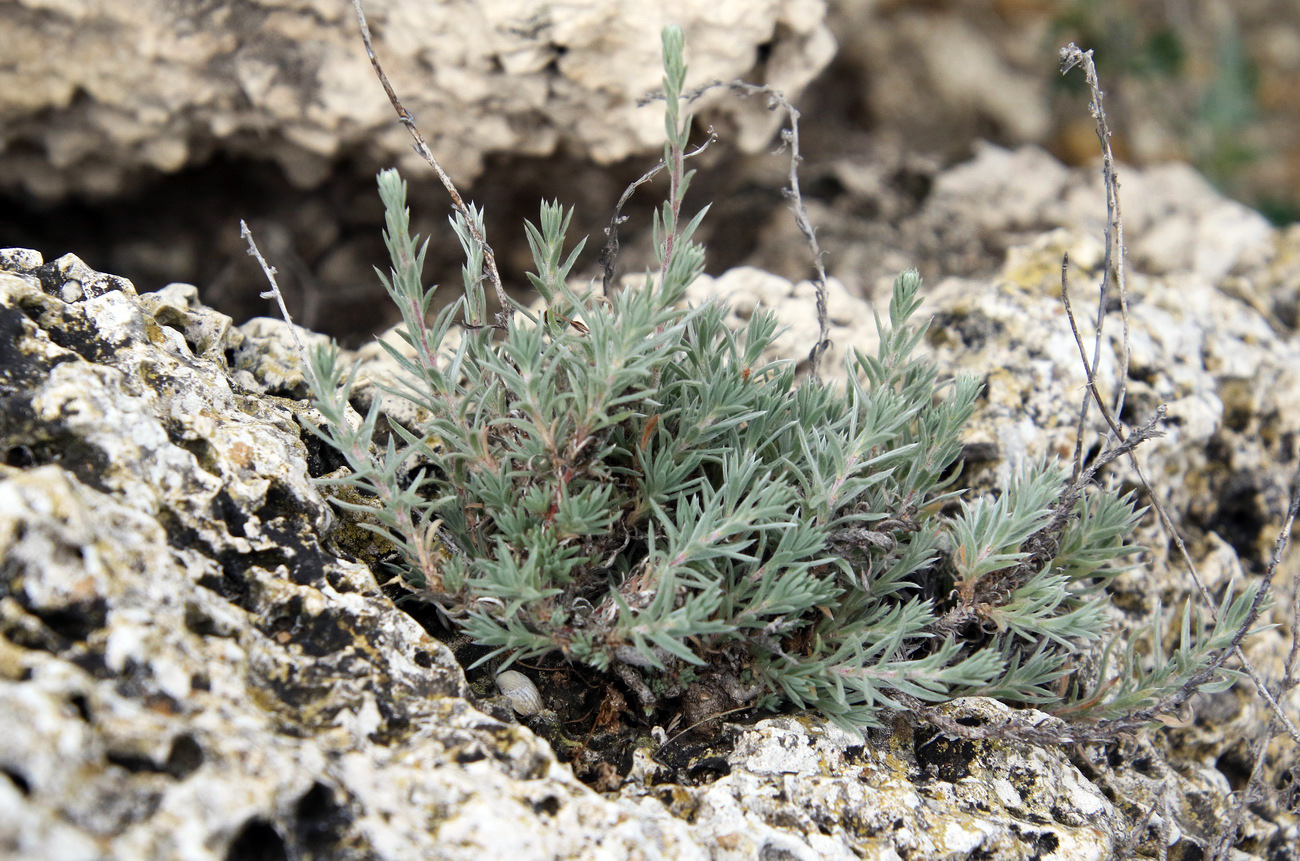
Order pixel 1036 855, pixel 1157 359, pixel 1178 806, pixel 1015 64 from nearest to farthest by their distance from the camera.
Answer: pixel 1036 855 → pixel 1178 806 → pixel 1157 359 → pixel 1015 64

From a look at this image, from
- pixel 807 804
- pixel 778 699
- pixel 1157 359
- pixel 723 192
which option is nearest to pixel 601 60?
pixel 723 192

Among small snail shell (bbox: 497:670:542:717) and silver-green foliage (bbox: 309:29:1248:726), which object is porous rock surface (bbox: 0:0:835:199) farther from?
small snail shell (bbox: 497:670:542:717)

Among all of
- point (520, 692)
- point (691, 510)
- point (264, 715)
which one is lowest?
point (520, 692)

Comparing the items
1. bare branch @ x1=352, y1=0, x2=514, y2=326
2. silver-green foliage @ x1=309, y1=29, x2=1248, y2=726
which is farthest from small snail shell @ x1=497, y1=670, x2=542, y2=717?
bare branch @ x1=352, y1=0, x2=514, y2=326

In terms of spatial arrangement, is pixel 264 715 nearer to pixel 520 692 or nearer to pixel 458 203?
pixel 520 692

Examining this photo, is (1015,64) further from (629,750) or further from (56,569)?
(56,569)

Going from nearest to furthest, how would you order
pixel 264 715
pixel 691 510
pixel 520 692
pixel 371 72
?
pixel 264 715 < pixel 691 510 < pixel 520 692 < pixel 371 72

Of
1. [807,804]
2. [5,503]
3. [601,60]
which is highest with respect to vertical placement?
[601,60]

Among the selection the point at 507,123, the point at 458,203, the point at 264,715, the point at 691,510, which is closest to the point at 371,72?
the point at 507,123
